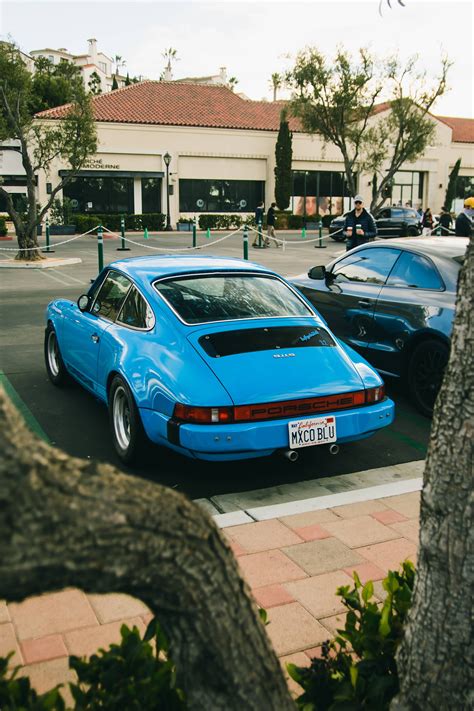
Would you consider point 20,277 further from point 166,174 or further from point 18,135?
point 166,174

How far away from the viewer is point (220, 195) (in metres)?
47.9

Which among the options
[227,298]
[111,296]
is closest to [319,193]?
[111,296]

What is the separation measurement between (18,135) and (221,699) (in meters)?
23.2

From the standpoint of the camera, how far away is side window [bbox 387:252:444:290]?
285 inches

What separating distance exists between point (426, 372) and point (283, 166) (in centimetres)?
4321

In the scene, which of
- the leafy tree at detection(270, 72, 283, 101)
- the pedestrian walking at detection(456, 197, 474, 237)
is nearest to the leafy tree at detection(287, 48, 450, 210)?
the leafy tree at detection(270, 72, 283, 101)

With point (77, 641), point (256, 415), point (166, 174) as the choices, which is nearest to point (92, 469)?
point (77, 641)

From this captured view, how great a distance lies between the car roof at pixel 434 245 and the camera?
24.0ft

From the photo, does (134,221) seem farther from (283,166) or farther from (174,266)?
(174,266)

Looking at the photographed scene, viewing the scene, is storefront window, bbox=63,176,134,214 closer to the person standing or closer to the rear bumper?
the person standing

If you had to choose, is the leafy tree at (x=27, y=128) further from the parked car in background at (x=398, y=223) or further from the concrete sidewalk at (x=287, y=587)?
the concrete sidewalk at (x=287, y=587)

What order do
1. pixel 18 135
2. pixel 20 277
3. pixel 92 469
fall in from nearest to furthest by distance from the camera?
pixel 92 469, pixel 20 277, pixel 18 135

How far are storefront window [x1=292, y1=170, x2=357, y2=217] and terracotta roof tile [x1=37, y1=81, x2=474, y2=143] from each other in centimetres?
330

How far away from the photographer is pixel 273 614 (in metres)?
3.63
